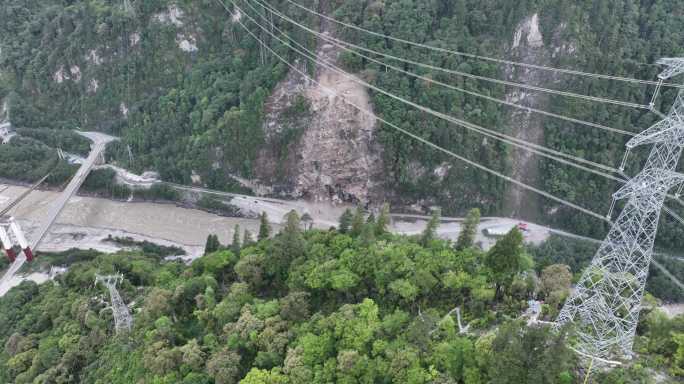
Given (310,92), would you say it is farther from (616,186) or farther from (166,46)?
(616,186)

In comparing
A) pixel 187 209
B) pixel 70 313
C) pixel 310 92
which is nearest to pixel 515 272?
pixel 70 313

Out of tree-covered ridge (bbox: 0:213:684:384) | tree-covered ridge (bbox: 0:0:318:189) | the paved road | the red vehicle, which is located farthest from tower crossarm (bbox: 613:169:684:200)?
the red vehicle

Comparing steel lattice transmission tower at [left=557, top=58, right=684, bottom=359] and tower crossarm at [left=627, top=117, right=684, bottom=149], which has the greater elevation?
tower crossarm at [left=627, top=117, right=684, bottom=149]

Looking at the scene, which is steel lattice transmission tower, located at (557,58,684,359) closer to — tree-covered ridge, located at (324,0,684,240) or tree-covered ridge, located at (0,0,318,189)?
tree-covered ridge, located at (324,0,684,240)

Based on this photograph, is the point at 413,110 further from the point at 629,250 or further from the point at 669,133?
the point at 629,250

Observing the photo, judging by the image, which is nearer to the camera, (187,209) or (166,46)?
(187,209)

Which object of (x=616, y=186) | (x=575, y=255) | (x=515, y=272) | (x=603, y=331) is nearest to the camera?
(x=603, y=331)
